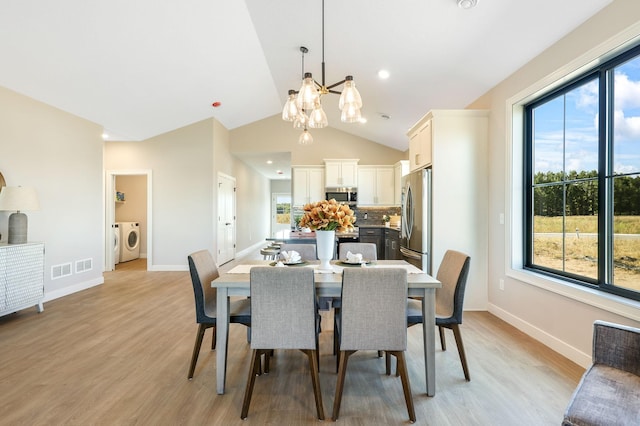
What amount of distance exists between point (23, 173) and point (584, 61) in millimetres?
5798

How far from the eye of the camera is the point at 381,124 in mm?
5965

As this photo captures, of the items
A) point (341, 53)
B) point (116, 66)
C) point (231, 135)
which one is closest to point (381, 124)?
point (341, 53)

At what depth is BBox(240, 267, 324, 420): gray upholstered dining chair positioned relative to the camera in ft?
5.81

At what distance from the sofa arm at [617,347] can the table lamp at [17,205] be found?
4.94 meters

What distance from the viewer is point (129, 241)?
7.30m

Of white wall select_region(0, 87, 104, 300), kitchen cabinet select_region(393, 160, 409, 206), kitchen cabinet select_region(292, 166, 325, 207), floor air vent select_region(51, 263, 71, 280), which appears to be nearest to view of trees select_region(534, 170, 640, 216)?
kitchen cabinet select_region(393, 160, 409, 206)

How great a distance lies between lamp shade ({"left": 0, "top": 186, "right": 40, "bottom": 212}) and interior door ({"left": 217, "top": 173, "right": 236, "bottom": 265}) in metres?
3.31

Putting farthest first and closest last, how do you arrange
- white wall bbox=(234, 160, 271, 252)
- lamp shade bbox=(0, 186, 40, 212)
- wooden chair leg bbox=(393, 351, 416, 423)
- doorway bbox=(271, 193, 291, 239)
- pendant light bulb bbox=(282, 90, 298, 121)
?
doorway bbox=(271, 193, 291, 239) < white wall bbox=(234, 160, 271, 252) < lamp shade bbox=(0, 186, 40, 212) < pendant light bulb bbox=(282, 90, 298, 121) < wooden chair leg bbox=(393, 351, 416, 423)

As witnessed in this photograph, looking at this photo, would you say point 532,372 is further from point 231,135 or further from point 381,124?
point 231,135

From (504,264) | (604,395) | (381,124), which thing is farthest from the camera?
(381,124)

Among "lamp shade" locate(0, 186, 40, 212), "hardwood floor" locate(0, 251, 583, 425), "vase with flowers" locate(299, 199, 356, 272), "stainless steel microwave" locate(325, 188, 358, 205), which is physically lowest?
"hardwood floor" locate(0, 251, 583, 425)

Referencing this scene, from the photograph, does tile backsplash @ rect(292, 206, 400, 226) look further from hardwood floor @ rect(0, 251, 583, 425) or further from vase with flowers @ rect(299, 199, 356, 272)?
vase with flowers @ rect(299, 199, 356, 272)

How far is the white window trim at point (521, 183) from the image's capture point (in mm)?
2061

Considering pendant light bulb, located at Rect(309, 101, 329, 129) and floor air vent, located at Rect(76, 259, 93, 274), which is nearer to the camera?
pendant light bulb, located at Rect(309, 101, 329, 129)
